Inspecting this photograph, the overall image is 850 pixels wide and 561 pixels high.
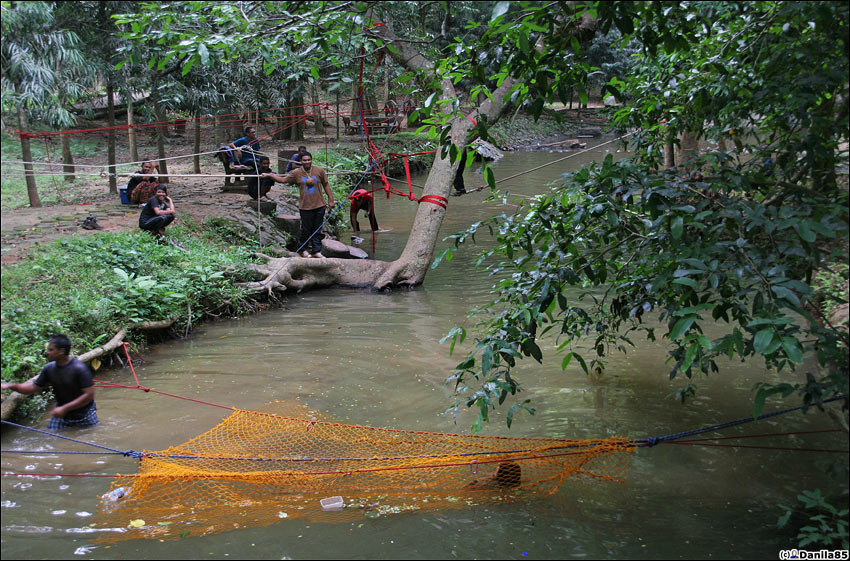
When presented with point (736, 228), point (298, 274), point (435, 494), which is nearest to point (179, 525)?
point (435, 494)

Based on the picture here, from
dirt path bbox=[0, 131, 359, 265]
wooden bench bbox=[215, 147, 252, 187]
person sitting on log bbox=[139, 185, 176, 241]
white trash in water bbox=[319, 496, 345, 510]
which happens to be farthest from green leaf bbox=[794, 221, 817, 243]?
wooden bench bbox=[215, 147, 252, 187]

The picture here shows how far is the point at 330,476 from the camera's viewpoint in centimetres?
433

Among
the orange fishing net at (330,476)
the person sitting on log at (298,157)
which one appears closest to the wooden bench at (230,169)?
the person sitting on log at (298,157)

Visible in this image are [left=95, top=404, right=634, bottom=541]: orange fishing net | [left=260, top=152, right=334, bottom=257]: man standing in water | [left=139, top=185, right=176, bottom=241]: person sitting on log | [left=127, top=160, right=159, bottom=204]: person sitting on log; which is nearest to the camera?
[left=95, top=404, right=634, bottom=541]: orange fishing net

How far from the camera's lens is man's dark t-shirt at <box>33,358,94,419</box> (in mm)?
3459

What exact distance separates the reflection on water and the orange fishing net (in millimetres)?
141

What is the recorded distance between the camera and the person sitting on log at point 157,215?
8398 millimetres

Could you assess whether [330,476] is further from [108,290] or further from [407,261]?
[407,261]

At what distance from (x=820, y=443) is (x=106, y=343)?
6031mm

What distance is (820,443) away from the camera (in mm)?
4797

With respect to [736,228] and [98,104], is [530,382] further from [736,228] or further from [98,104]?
[98,104]

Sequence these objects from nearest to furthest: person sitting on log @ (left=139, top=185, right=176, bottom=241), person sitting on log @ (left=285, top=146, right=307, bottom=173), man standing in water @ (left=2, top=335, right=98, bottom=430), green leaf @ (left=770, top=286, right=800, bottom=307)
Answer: green leaf @ (left=770, top=286, right=800, bottom=307), man standing in water @ (left=2, top=335, right=98, bottom=430), person sitting on log @ (left=139, top=185, right=176, bottom=241), person sitting on log @ (left=285, top=146, right=307, bottom=173)

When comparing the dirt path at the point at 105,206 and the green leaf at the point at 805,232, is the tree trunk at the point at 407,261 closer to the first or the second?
the dirt path at the point at 105,206

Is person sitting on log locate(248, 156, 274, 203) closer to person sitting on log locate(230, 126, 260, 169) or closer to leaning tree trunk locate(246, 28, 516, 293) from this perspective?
person sitting on log locate(230, 126, 260, 169)
